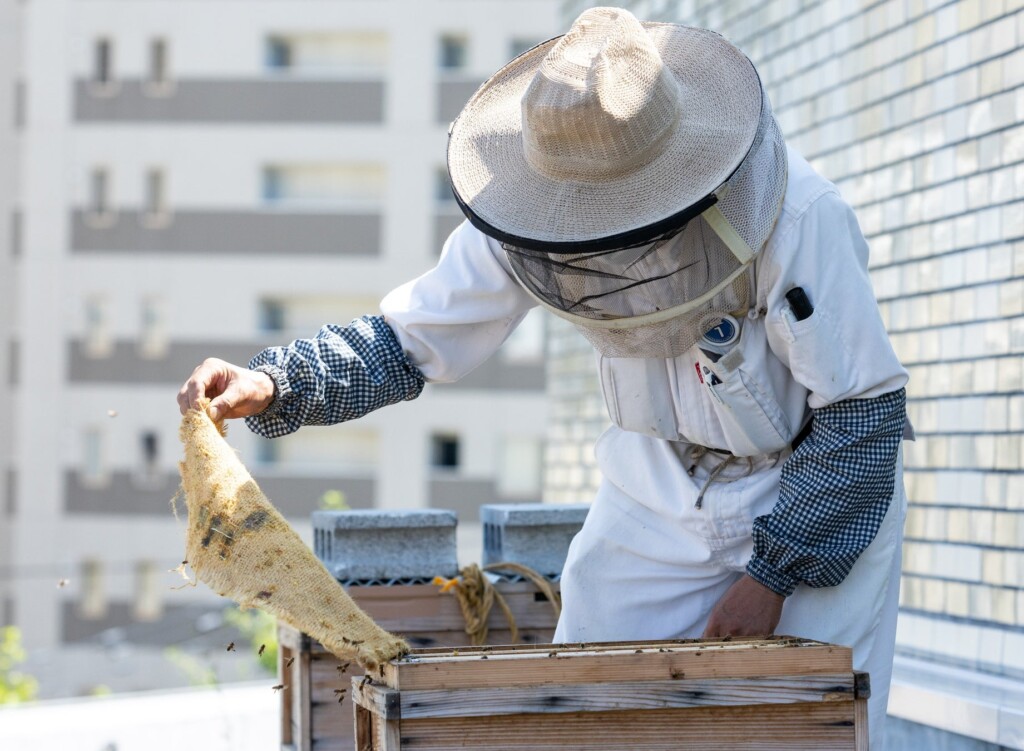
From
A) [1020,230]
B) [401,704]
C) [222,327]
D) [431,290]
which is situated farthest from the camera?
[222,327]

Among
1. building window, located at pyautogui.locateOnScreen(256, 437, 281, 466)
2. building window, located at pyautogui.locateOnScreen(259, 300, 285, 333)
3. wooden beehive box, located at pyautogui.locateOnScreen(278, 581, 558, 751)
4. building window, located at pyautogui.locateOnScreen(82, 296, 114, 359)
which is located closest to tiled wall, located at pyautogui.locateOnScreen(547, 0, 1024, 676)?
wooden beehive box, located at pyautogui.locateOnScreen(278, 581, 558, 751)

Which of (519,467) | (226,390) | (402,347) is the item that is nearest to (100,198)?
(519,467)

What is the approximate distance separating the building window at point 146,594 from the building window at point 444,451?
581 cm

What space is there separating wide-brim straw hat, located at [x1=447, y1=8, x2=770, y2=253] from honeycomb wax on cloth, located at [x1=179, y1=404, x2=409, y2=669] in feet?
1.87

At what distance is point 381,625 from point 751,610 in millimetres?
1080

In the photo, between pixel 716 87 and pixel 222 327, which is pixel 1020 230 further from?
pixel 222 327

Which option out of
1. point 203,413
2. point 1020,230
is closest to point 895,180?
point 1020,230

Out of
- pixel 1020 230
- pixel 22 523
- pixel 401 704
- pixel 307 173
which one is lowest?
pixel 22 523

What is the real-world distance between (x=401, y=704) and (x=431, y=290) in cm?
97

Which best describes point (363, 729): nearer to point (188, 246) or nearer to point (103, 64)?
point (188, 246)

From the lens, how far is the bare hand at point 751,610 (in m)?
2.23

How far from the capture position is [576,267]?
6.82 feet

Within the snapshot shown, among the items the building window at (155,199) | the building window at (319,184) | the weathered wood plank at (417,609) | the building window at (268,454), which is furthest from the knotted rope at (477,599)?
the building window at (155,199)

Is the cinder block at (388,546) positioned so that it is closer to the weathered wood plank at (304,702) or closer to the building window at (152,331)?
the weathered wood plank at (304,702)
